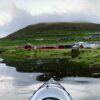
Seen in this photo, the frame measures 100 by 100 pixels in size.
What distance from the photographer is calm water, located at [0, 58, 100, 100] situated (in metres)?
76.6

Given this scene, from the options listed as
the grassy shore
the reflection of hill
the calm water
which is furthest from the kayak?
the grassy shore

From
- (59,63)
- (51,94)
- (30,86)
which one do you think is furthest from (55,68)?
(51,94)

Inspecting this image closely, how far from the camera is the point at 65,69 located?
12188 centimetres

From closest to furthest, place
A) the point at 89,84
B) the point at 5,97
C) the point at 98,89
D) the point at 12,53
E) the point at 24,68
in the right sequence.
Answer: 1. the point at 5,97
2. the point at 98,89
3. the point at 89,84
4. the point at 24,68
5. the point at 12,53

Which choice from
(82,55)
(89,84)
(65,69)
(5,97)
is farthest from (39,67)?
(5,97)

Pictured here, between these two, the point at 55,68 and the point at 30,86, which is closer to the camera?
the point at 30,86

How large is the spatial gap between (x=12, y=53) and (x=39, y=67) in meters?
50.1

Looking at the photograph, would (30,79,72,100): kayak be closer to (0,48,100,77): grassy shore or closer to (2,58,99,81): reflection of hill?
(2,58,99,81): reflection of hill

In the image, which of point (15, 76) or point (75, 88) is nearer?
point (75, 88)

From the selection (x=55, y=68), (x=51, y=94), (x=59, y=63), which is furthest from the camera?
(x=59, y=63)

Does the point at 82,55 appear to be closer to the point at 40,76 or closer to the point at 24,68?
the point at 24,68

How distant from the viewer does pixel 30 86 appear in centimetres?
9100

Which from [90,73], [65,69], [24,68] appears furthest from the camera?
[24,68]

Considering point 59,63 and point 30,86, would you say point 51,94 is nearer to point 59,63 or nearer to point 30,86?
point 30,86
